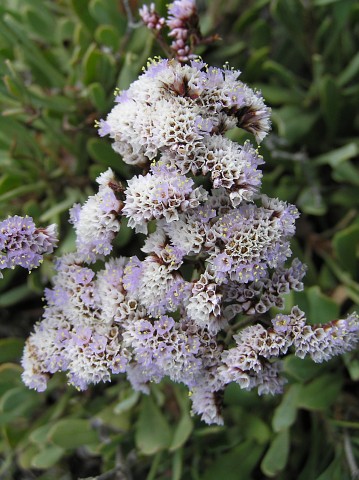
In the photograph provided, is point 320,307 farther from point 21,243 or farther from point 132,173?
point 21,243

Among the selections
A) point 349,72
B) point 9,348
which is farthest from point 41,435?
point 349,72

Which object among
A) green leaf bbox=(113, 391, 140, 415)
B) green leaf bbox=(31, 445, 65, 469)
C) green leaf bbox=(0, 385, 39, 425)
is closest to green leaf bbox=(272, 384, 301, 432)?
green leaf bbox=(113, 391, 140, 415)

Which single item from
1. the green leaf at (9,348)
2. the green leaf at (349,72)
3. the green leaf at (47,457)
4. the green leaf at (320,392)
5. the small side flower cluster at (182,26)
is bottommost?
the green leaf at (47,457)

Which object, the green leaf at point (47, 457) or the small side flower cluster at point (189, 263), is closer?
the small side flower cluster at point (189, 263)

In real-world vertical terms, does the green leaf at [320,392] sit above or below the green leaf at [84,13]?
below

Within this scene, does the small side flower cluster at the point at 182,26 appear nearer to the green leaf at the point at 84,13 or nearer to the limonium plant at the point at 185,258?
the limonium plant at the point at 185,258

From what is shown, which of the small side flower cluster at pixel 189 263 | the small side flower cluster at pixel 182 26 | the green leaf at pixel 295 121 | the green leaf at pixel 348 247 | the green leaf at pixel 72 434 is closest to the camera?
the small side flower cluster at pixel 189 263

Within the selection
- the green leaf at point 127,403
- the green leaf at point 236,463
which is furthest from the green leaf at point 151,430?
the green leaf at point 236,463

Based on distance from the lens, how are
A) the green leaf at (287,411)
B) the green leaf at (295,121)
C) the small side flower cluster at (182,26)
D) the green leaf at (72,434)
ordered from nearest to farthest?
the small side flower cluster at (182,26) < the green leaf at (287,411) < the green leaf at (72,434) < the green leaf at (295,121)
